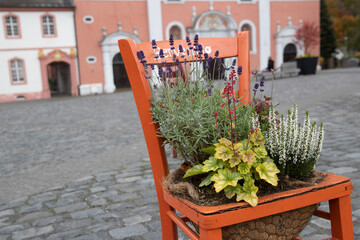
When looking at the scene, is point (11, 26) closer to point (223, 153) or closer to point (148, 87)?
point (148, 87)

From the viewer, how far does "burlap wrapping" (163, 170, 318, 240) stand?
1471 mm

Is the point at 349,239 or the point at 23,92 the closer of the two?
the point at 349,239

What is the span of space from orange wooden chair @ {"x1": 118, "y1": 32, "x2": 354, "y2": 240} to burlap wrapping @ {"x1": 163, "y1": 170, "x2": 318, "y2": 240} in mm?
46

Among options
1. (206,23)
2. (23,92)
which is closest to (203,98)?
(23,92)

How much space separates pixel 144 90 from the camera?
175 cm

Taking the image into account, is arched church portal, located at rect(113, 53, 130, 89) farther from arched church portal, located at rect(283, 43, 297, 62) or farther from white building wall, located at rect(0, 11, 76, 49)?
arched church portal, located at rect(283, 43, 297, 62)

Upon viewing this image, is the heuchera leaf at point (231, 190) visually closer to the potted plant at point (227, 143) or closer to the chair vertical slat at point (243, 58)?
the potted plant at point (227, 143)

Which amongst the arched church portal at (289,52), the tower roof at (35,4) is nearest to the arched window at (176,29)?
the tower roof at (35,4)

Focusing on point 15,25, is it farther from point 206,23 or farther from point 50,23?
point 206,23

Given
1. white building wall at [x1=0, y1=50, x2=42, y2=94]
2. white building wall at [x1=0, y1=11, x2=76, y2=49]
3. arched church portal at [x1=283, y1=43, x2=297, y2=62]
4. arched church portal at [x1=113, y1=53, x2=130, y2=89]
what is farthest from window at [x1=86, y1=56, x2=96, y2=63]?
arched church portal at [x1=283, y1=43, x2=297, y2=62]

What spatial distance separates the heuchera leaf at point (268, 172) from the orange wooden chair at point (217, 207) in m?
0.07

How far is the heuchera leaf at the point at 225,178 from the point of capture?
56.2 inches

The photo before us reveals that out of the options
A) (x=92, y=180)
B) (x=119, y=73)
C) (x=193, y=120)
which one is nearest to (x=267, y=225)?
(x=193, y=120)

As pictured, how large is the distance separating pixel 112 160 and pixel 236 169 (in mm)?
4077
